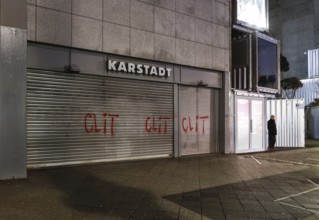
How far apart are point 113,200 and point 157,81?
20.9 feet

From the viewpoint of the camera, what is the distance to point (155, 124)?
11.8 meters

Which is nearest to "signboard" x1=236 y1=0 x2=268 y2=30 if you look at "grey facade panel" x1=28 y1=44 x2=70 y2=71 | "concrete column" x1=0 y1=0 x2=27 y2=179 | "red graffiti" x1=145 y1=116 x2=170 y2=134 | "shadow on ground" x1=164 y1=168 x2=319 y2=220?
"red graffiti" x1=145 y1=116 x2=170 y2=134

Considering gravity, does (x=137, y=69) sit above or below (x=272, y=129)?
above

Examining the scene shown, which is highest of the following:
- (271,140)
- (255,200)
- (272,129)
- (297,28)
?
(297,28)

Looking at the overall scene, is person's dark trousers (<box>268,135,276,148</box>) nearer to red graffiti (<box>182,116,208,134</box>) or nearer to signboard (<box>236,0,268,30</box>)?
red graffiti (<box>182,116,208,134</box>)

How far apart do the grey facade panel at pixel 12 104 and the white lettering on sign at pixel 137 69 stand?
3047 millimetres

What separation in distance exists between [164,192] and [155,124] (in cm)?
517

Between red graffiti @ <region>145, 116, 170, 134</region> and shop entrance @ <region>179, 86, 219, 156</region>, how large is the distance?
75cm

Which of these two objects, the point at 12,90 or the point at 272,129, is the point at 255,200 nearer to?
the point at 12,90

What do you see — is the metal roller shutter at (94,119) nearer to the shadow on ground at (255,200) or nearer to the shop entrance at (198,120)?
the shop entrance at (198,120)

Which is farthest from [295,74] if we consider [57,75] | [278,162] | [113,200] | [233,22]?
[113,200]

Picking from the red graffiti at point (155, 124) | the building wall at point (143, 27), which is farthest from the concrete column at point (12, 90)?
the red graffiti at point (155, 124)

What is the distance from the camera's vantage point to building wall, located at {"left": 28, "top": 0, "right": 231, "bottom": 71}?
926 centimetres

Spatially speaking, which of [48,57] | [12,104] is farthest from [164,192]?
[48,57]
